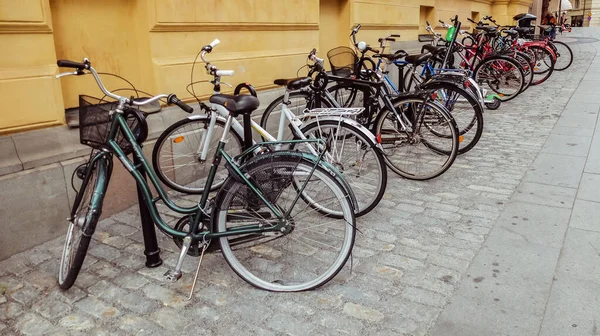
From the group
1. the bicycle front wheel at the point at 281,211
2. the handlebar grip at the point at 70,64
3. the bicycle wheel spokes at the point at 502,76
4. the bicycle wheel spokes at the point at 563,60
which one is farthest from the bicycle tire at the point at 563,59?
the handlebar grip at the point at 70,64

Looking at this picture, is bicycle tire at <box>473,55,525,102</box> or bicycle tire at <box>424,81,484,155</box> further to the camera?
bicycle tire at <box>473,55,525,102</box>

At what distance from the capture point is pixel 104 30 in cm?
462

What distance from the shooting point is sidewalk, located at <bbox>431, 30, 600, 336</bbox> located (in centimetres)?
271

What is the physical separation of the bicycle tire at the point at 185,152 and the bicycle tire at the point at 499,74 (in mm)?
5880

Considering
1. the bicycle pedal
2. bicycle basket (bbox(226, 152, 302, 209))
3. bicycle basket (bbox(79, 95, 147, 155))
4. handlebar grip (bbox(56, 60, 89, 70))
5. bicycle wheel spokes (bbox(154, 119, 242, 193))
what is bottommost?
the bicycle pedal

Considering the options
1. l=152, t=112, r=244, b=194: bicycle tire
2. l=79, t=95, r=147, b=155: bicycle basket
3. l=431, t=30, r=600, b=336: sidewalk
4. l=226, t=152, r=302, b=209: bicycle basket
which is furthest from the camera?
l=152, t=112, r=244, b=194: bicycle tire

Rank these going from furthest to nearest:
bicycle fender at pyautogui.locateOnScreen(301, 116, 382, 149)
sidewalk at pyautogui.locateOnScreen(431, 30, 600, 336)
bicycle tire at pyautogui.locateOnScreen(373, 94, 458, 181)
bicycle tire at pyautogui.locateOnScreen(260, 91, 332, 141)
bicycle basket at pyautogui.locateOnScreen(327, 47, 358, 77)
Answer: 1. bicycle basket at pyautogui.locateOnScreen(327, 47, 358, 77)
2. bicycle tire at pyautogui.locateOnScreen(260, 91, 332, 141)
3. bicycle tire at pyautogui.locateOnScreen(373, 94, 458, 181)
4. bicycle fender at pyautogui.locateOnScreen(301, 116, 382, 149)
5. sidewalk at pyautogui.locateOnScreen(431, 30, 600, 336)

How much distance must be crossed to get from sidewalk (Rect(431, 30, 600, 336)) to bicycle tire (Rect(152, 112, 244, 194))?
2304 millimetres

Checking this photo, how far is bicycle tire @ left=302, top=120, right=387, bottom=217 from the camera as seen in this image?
4.01 meters

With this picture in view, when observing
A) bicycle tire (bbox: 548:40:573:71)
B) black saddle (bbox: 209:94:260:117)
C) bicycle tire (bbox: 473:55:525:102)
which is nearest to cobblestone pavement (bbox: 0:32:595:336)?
black saddle (bbox: 209:94:260:117)

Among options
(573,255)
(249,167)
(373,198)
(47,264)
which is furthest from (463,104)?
(47,264)

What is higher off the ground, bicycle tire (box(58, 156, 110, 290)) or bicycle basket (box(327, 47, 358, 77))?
bicycle basket (box(327, 47, 358, 77))

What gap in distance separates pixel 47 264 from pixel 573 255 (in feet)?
11.5

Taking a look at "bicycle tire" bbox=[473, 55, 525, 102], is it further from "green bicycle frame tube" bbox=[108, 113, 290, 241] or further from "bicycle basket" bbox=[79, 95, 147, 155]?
"bicycle basket" bbox=[79, 95, 147, 155]
